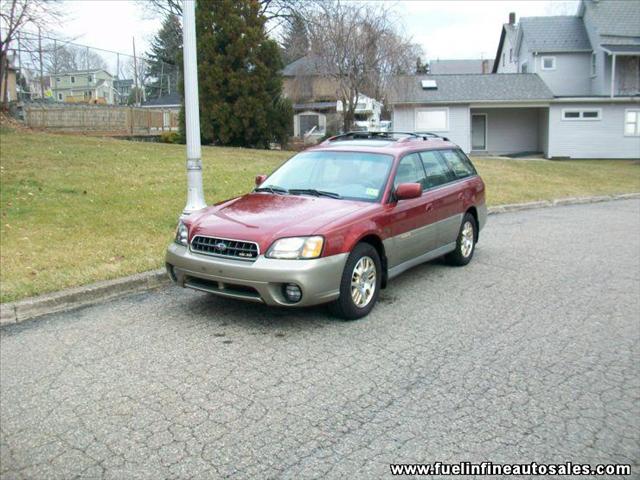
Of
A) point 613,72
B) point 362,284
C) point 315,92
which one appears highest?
point 613,72

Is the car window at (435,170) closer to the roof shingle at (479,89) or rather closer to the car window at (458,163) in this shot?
the car window at (458,163)

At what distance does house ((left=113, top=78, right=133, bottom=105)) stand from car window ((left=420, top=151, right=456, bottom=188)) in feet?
115

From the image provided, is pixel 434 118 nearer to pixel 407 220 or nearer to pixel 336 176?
pixel 336 176

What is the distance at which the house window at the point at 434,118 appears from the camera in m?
31.7

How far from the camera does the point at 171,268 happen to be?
6.07 meters

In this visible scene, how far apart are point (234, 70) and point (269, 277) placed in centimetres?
1910

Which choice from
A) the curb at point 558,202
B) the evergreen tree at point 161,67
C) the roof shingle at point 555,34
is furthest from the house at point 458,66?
the curb at point 558,202

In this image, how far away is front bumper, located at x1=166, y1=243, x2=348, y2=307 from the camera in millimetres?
5309

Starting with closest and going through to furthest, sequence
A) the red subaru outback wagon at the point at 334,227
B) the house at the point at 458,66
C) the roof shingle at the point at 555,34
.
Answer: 1. the red subaru outback wagon at the point at 334,227
2. the roof shingle at the point at 555,34
3. the house at the point at 458,66

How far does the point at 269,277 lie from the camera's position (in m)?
5.30

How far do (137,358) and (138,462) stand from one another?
163cm

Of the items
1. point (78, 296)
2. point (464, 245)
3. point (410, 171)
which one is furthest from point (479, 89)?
point (78, 296)

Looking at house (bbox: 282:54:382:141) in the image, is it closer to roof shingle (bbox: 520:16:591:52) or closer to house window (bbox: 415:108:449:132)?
house window (bbox: 415:108:449:132)

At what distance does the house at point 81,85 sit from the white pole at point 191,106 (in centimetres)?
2610
